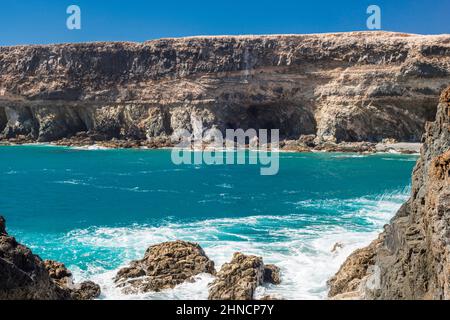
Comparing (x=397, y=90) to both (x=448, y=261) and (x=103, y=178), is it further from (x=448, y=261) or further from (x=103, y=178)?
(x=448, y=261)

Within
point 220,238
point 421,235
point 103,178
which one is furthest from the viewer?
point 103,178

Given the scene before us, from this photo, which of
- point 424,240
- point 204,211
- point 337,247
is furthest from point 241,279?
point 204,211

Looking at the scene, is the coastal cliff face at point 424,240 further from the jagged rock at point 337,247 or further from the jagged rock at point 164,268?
the jagged rock at point 337,247

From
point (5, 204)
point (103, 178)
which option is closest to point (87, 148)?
point (103, 178)

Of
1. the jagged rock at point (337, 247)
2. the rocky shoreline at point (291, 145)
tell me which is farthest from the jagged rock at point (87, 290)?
the rocky shoreline at point (291, 145)

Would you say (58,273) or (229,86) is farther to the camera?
(229,86)

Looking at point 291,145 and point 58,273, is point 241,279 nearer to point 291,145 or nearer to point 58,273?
point 58,273

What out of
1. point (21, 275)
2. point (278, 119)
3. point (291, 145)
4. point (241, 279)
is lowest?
point (241, 279)
